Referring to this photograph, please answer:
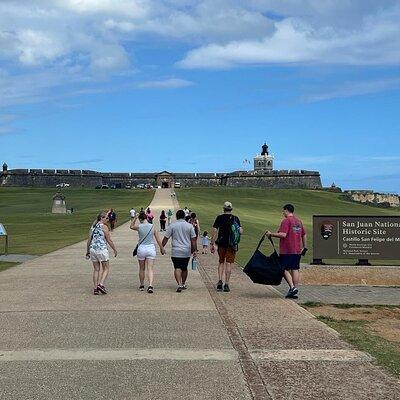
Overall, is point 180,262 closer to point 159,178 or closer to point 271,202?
point 271,202

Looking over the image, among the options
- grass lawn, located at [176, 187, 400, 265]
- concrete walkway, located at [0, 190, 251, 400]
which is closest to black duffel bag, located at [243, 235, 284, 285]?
concrete walkway, located at [0, 190, 251, 400]

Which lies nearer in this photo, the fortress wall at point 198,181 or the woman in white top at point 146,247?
the woman in white top at point 146,247

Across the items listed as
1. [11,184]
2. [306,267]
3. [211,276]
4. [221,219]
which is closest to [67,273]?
[211,276]

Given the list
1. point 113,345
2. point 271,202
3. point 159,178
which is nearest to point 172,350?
point 113,345

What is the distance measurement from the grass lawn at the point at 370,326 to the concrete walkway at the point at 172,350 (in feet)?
0.86

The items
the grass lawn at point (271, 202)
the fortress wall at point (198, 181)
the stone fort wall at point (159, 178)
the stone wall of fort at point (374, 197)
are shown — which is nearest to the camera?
the grass lawn at point (271, 202)

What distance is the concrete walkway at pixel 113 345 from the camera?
552 cm

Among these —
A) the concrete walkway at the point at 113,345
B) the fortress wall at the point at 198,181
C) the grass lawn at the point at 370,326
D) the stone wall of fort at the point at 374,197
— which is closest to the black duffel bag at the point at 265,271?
the grass lawn at the point at 370,326

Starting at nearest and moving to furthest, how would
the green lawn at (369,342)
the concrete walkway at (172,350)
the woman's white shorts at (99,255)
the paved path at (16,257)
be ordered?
the concrete walkway at (172,350), the green lawn at (369,342), the woman's white shorts at (99,255), the paved path at (16,257)

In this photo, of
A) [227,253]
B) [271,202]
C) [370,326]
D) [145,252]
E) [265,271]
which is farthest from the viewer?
[271,202]

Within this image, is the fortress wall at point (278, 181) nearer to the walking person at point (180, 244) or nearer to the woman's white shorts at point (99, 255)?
the walking person at point (180, 244)

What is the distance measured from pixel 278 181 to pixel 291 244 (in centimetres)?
10582

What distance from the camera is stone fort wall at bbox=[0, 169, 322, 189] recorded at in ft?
366

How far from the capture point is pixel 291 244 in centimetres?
1130
